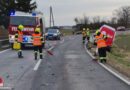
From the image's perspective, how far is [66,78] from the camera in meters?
8.35

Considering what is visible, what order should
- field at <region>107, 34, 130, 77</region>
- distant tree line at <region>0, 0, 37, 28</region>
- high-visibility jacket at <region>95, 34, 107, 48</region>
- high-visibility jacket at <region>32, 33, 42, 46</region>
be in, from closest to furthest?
field at <region>107, 34, 130, 77</region> → high-visibility jacket at <region>95, 34, 107, 48</region> → high-visibility jacket at <region>32, 33, 42, 46</region> → distant tree line at <region>0, 0, 37, 28</region>

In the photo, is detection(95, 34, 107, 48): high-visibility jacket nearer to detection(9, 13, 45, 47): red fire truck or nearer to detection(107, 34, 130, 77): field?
detection(107, 34, 130, 77): field

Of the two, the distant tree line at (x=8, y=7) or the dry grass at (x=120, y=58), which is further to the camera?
the distant tree line at (x=8, y=7)

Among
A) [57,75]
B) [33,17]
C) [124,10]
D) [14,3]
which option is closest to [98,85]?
[57,75]

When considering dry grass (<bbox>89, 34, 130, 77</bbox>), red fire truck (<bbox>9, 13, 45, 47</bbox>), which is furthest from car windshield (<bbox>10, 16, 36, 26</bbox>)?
dry grass (<bbox>89, 34, 130, 77</bbox>)

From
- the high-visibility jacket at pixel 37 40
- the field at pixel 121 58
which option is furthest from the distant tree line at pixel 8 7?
the high-visibility jacket at pixel 37 40

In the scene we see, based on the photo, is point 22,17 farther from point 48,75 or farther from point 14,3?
point 14,3

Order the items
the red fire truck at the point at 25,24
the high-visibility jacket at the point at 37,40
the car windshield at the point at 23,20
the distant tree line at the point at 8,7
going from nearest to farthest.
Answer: the high-visibility jacket at the point at 37,40
the red fire truck at the point at 25,24
the car windshield at the point at 23,20
the distant tree line at the point at 8,7

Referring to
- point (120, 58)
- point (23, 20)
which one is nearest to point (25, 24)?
point (23, 20)

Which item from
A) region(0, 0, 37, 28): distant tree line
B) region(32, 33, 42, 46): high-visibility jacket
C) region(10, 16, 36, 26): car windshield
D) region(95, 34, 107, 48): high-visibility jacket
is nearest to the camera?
region(95, 34, 107, 48): high-visibility jacket

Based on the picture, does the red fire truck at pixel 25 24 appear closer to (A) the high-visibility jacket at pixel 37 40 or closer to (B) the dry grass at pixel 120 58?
(B) the dry grass at pixel 120 58

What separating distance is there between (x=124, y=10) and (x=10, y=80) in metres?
115

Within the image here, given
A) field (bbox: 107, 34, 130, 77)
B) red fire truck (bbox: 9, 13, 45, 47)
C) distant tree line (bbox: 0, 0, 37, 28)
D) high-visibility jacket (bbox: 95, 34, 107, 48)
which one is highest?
distant tree line (bbox: 0, 0, 37, 28)

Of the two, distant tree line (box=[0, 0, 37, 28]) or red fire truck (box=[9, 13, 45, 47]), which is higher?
distant tree line (box=[0, 0, 37, 28])
